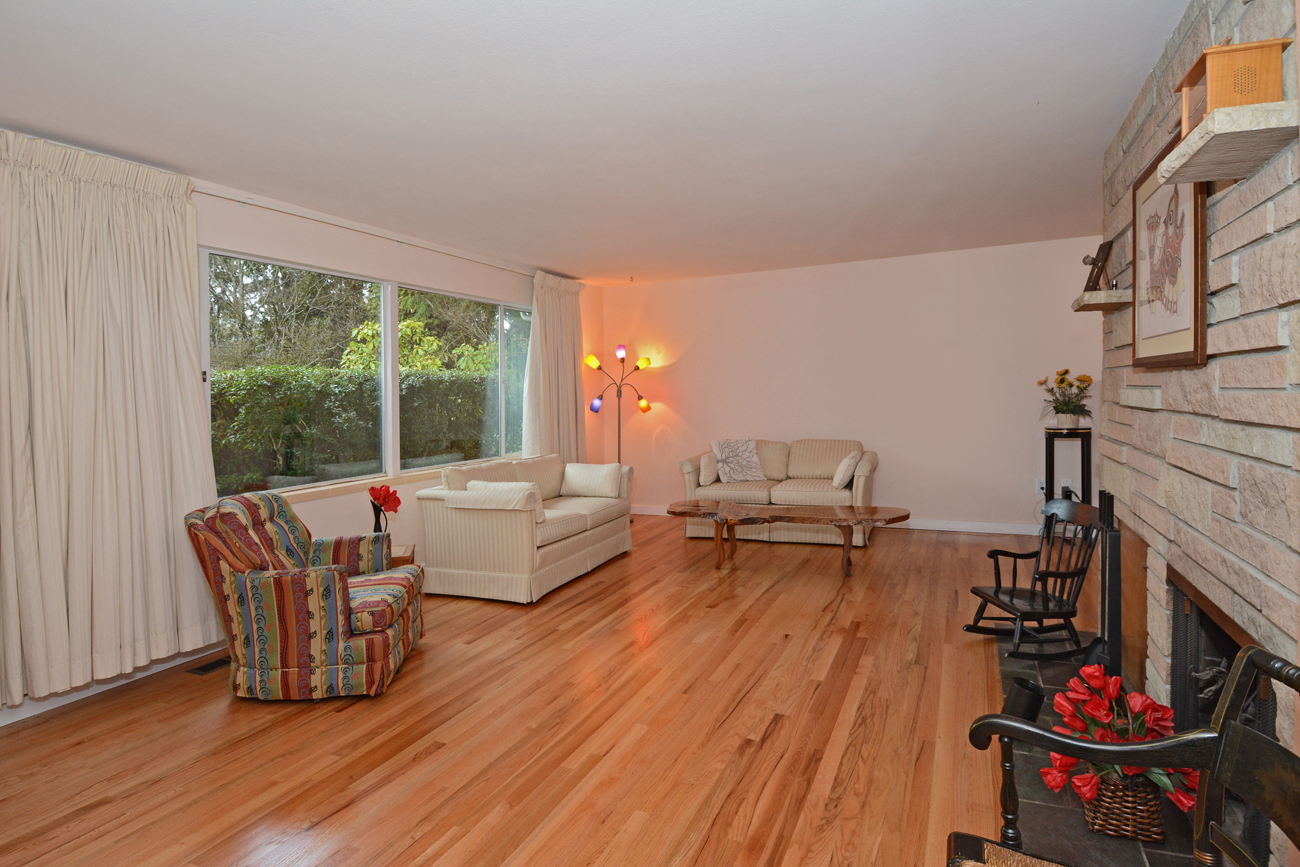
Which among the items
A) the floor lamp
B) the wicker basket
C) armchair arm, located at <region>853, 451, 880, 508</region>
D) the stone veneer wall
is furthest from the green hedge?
the stone veneer wall

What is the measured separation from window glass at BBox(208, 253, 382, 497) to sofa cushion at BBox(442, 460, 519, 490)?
699 mm

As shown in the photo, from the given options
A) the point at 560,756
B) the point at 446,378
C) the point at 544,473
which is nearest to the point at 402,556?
the point at 544,473

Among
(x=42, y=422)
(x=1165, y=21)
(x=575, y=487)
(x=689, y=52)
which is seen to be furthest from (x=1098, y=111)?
→ (x=42, y=422)

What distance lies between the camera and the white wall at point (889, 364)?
6.18m

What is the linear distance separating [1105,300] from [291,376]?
4.43 metres

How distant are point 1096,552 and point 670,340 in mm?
4388

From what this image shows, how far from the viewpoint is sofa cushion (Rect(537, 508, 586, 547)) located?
15.1ft

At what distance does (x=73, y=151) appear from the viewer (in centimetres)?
317

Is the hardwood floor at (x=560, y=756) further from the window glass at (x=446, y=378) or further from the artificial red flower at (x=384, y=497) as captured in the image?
the window glass at (x=446, y=378)

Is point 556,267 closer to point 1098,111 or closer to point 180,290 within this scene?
point 180,290

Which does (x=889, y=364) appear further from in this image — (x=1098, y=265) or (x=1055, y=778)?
(x=1055, y=778)

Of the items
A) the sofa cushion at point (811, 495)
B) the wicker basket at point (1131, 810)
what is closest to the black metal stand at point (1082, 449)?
the sofa cushion at point (811, 495)

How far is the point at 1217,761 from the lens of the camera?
122 centimetres

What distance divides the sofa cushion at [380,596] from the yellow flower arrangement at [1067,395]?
5042mm
